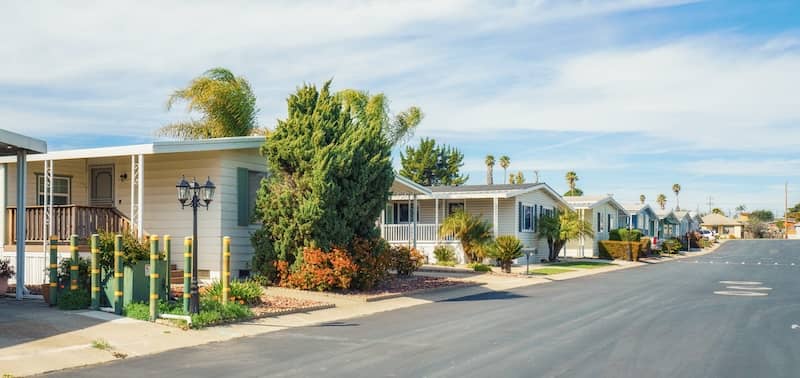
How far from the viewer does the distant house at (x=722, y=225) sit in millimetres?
110575

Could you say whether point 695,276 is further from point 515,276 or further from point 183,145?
point 183,145

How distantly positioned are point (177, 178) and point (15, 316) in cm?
683

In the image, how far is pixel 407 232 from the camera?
3328 cm

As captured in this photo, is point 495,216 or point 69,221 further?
point 495,216

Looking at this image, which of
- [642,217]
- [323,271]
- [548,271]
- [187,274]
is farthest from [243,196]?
[642,217]

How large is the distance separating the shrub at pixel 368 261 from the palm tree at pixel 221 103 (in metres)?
10.8

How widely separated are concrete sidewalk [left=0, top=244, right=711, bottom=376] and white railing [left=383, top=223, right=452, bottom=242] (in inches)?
636

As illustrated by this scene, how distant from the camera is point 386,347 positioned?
10.5 meters

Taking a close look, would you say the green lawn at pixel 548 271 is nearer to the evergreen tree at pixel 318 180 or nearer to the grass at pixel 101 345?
the evergreen tree at pixel 318 180

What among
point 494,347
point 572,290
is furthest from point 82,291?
point 572,290

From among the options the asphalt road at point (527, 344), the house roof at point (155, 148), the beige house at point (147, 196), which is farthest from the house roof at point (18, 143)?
the asphalt road at point (527, 344)

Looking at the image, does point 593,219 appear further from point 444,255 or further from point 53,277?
point 53,277

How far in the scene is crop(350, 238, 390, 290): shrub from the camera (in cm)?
1752

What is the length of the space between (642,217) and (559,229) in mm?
25021
